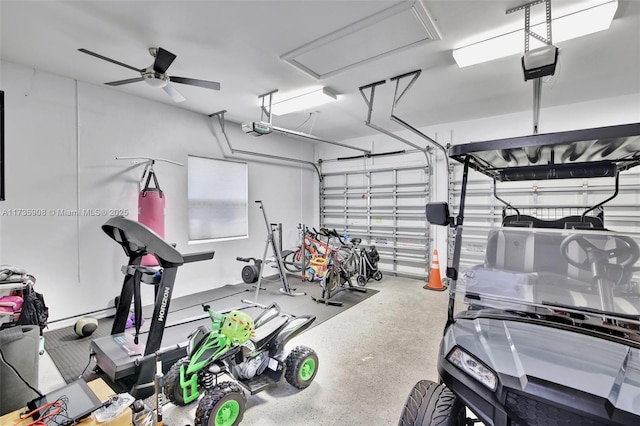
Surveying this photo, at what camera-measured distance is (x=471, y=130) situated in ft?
16.9

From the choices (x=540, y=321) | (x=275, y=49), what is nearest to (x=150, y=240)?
(x=275, y=49)

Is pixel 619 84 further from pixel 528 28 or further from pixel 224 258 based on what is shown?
pixel 224 258

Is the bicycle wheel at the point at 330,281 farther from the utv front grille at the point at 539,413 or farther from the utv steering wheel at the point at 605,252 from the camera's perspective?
the utv front grille at the point at 539,413

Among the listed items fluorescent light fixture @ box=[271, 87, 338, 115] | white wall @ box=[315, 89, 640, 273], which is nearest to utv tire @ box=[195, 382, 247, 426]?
fluorescent light fixture @ box=[271, 87, 338, 115]

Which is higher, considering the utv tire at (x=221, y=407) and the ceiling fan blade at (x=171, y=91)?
the ceiling fan blade at (x=171, y=91)

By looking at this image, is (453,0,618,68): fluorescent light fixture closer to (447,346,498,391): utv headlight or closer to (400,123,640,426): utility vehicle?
(400,123,640,426): utility vehicle

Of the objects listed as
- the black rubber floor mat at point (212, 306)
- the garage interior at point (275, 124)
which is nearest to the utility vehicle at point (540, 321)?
the garage interior at point (275, 124)

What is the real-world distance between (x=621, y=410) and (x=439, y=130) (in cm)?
528

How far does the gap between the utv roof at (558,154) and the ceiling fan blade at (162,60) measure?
244 centimetres

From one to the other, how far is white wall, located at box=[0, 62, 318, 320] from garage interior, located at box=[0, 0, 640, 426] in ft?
0.06

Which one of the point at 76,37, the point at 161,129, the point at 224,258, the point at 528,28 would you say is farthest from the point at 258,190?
the point at 528,28

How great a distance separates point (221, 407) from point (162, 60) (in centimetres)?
280

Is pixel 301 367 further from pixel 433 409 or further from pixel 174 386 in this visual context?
pixel 433 409

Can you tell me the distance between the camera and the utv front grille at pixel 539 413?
0.91m
